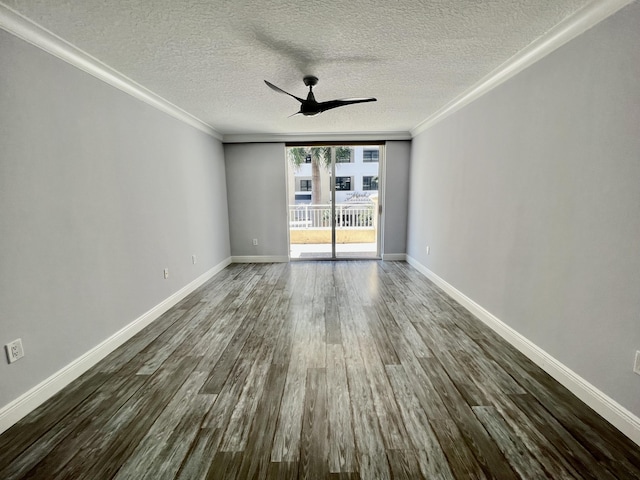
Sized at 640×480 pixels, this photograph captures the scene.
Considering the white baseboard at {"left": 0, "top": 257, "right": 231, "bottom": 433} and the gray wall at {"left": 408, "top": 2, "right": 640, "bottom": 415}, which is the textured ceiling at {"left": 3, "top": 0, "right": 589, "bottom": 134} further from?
the white baseboard at {"left": 0, "top": 257, "right": 231, "bottom": 433}

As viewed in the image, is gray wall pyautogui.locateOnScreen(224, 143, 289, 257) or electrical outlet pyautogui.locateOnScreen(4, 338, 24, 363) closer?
electrical outlet pyautogui.locateOnScreen(4, 338, 24, 363)

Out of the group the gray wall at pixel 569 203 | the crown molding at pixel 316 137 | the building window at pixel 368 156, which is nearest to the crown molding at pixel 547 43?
the gray wall at pixel 569 203

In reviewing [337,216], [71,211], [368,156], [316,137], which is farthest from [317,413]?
[368,156]

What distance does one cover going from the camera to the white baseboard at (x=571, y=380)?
143cm

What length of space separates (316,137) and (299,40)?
3069 millimetres

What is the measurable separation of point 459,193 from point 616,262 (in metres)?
1.85

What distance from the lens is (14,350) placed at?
156 cm

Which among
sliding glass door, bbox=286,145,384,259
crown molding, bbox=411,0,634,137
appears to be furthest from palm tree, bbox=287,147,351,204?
crown molding, bbox=411,0,634,137

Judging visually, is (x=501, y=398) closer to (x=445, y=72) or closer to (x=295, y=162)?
(x=445, y=72)

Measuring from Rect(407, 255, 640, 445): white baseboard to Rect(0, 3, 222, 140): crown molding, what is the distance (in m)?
3.87

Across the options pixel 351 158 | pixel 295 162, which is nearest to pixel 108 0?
pixel 295 162

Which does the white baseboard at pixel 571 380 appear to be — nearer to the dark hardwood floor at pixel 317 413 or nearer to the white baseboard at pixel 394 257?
the dark hardwood floor at pixel 317 413

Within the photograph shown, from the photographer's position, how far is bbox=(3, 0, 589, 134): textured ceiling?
61.2 inches

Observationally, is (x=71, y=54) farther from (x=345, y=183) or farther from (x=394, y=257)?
(x=345, y=183)
